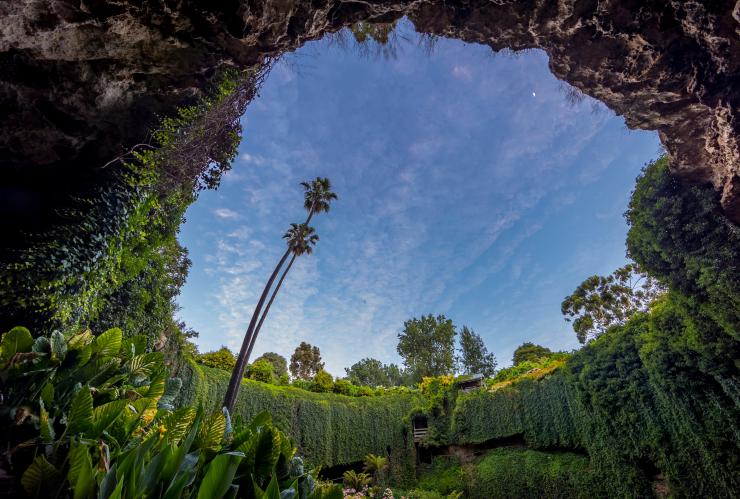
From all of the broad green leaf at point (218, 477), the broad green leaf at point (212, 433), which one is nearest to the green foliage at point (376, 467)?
the broad green leaf at point (212, 433)

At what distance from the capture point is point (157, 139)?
6.59m

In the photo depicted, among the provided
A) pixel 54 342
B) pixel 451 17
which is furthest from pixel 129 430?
pixel 451 17

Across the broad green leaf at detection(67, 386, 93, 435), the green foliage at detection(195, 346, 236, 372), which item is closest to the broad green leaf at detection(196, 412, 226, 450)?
the broad green leaf at detection(67, 386, 93, 435)

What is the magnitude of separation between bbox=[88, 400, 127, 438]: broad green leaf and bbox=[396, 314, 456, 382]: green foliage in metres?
34.8

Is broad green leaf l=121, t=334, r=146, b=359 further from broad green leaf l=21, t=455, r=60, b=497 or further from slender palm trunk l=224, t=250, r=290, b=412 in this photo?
slender palm trunk l=224, t=250, r=290, b=412

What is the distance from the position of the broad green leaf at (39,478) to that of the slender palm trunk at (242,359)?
10232 mm

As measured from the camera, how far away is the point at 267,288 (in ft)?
51.9

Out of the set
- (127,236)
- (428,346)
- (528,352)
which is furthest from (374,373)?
(127,236)

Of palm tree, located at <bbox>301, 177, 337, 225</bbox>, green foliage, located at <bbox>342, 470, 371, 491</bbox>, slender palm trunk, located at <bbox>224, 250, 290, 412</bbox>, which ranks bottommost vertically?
green foliage, located at <bbox>342, 470, 371, 491</bbox>

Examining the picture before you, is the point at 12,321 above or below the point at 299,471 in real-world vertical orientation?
above

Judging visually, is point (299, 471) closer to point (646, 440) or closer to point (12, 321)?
point (12, 321)

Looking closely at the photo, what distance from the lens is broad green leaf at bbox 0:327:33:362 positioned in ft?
7.86

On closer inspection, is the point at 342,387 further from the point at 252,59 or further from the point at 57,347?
the point at 57,347

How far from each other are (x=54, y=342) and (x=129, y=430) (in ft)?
3.28
